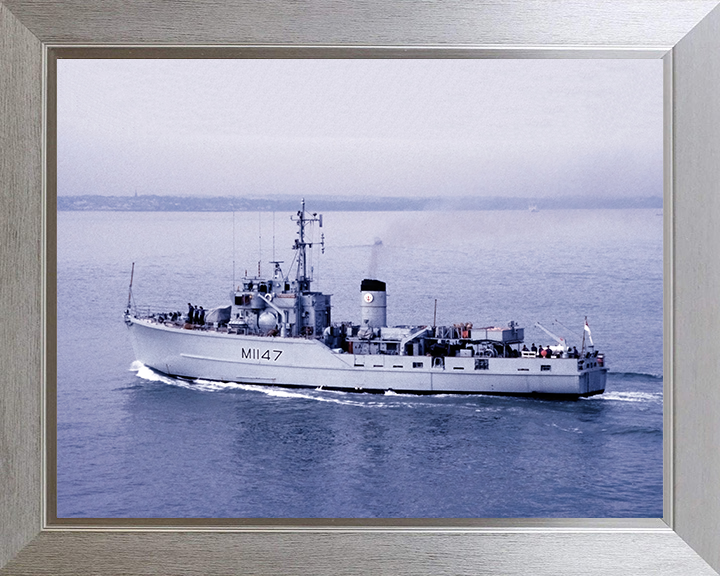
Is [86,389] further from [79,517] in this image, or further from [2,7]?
[2,7]

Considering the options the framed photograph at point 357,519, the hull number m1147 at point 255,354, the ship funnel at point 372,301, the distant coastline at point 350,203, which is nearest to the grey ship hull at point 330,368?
the hull number m1147 at point 255,354

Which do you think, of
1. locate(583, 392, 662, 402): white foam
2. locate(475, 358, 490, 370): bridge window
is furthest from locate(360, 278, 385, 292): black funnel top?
locate(583, 392, 662, 402): white foam

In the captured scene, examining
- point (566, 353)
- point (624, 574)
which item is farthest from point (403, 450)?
point (624, 574)

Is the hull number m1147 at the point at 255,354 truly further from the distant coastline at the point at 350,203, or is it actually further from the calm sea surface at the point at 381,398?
the distant coastline at the point at 350,203

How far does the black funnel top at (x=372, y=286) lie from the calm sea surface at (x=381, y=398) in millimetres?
30

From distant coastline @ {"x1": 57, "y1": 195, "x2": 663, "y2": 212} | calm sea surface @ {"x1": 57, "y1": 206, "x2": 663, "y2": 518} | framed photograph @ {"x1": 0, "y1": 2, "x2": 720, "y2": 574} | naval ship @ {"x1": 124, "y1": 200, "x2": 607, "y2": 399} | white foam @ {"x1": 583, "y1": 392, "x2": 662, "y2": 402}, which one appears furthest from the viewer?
naval ship @ {"x1": 124, "y1": 200, "x2": 607, "y2": 399}

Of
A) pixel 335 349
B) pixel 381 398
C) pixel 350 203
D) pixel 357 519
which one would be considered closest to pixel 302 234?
pixel 350 203

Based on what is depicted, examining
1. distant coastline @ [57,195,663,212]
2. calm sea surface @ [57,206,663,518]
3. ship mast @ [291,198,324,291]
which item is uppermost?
distant coastline @ [57,195,663,212]

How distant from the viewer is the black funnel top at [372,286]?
3.17 meters

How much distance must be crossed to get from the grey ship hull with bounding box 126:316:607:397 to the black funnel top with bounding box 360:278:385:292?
347 mm

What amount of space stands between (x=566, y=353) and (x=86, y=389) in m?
1.91

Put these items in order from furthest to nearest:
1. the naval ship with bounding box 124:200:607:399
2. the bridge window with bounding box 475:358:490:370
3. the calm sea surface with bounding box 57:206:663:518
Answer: the bridge window with bounding box 475:358:490:370, the naval ship with bounding box 124:200:607:399, the calm sea surface with bounding box 57:206:663:518

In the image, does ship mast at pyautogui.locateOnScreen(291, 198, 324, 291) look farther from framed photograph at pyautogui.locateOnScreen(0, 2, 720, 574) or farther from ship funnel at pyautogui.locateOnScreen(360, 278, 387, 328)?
framed photograph at pyautogui.locateOnScreen(0, 2, 720, 574)

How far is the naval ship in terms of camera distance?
10.5 feet
